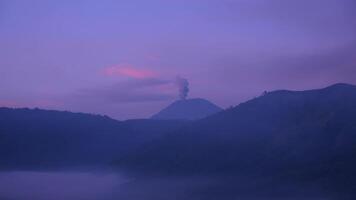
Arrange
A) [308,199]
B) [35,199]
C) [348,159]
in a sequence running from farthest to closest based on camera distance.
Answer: [35,199] < [348,159] < [308,199]

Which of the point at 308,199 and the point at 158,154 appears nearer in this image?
the point at 308,199

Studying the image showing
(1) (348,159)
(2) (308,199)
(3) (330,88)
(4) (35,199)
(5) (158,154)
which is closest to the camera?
(2) (308,199)

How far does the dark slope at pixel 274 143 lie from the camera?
113m

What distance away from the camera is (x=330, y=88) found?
143000 mm

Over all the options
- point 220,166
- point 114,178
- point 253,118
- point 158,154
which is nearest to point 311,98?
point 253,118

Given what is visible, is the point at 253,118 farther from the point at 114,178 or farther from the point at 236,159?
the point at 114,178

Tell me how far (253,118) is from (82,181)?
5458 cm

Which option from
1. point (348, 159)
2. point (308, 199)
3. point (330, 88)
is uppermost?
point (330, 88)

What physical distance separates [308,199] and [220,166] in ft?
143

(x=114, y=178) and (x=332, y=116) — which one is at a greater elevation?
(x=332, y=116)

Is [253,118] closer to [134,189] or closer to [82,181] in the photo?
[134,189]

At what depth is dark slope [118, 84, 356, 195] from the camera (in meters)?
113

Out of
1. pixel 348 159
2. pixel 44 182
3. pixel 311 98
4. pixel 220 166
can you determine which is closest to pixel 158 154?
pixel 220 166

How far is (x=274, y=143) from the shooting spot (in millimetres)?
132500
